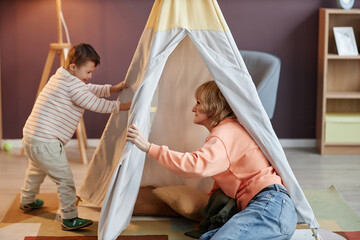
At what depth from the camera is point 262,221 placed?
Result: 2.13 meters

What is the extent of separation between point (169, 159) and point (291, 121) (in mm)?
2316

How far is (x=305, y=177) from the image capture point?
350 centimetres

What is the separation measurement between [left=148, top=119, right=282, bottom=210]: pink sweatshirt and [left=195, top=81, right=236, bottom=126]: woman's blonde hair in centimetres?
5

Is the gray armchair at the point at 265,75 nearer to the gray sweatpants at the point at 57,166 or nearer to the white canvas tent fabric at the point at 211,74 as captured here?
the white canvas tent fabric at the point at 211,74

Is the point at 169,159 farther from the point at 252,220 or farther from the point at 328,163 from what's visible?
the point at 328,163

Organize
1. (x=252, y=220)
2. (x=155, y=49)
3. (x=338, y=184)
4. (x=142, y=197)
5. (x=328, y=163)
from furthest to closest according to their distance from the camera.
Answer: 1. (x=328, y=163)
2. (x=338, y=184)
3. (x=142, y=197)
4. (x=155, y=49)
5. (x=252, y=220)

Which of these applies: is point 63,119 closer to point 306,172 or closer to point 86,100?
point 86,100

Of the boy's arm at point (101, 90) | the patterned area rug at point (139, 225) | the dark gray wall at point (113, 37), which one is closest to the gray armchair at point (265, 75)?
the dark gray wall at point (113, 37)

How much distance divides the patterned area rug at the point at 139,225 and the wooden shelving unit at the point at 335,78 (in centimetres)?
117

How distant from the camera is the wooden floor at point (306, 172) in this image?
3189 mm

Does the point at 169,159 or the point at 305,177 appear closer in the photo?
the point at 169,159

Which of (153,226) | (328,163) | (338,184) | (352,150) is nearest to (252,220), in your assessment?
(153,226)

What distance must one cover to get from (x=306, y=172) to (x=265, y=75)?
2.22 feet

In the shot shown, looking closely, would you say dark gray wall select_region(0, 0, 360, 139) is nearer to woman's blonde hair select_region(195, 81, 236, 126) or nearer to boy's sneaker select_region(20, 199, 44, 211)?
boy's sneaker select_region(20, 199, 44, 211)
